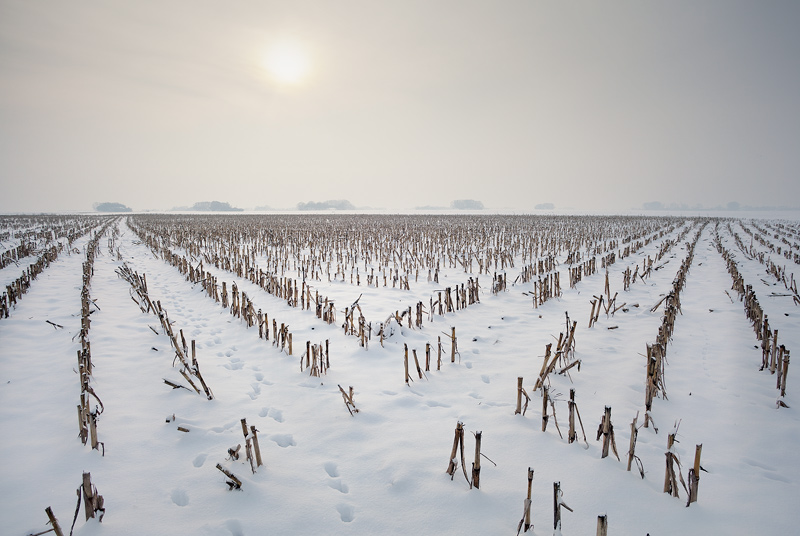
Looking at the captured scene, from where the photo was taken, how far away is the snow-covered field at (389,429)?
2.51 metres

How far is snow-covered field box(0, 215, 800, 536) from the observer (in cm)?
251

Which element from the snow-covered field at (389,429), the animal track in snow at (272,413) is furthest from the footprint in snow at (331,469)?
the animal track in snow at (272,413)

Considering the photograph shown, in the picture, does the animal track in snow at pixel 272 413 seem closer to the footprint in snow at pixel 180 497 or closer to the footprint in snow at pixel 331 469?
the footprint in snow at pixel 331 469

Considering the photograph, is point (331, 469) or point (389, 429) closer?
point (331, 469)

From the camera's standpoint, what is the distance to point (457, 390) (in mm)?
4297

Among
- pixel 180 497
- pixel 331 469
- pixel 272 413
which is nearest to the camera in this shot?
pixel 180 497

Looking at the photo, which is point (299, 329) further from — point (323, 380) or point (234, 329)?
point (323, 380)

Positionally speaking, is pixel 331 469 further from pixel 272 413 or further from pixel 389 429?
pixel 272 413

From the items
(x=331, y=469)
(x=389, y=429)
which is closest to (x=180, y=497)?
(x=331, y=469)

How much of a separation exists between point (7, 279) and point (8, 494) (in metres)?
11.2

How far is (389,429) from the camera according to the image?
3537 millimetres

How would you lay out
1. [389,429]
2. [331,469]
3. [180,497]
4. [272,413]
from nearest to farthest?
[180,497] < [331,469] < [389,429] < [272,413]

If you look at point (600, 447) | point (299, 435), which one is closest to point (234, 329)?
point (299, 435)

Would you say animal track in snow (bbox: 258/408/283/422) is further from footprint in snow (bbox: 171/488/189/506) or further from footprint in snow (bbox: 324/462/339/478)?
footprint in snow (bbox: 171/488/189/506)
